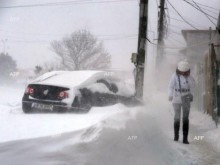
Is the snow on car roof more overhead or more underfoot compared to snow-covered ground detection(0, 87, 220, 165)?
more overhead

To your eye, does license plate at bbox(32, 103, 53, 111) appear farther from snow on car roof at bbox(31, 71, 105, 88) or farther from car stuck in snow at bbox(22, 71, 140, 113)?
snow on car roof at bbox(31, 71, 105, 88)

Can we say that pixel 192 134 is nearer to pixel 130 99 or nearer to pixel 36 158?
pixel 130 99

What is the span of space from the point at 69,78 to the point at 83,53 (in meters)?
45.3

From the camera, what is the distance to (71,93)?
29.6 ft

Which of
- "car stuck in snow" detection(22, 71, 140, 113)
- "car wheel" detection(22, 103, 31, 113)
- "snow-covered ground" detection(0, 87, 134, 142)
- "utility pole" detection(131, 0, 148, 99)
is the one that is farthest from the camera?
"utility pole" detection(131, 0, 148, 99)

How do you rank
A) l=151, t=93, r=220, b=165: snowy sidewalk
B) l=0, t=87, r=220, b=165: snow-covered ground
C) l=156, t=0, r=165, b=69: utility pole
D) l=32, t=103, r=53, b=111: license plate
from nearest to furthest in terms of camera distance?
l=0, t=87, r=220, b=165: snow-covered ground < l=151, t=93, r=220, b=165: snowy sidewalk < l=32, t=103, r=53, b=111: license plate < l=156, t=0, r=165, b=69: utility pole

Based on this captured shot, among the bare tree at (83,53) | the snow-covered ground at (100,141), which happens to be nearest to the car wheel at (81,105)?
the snow-covered ground at (100,141)

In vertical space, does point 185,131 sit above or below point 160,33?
below

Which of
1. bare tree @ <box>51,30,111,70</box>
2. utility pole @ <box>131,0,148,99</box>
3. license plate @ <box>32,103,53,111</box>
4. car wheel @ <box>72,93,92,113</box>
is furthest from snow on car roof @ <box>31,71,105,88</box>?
bare tree @ <box>51,30,111,70</box>

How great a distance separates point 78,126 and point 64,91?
3550mm

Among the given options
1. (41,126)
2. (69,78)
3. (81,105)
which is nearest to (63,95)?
(81,105)

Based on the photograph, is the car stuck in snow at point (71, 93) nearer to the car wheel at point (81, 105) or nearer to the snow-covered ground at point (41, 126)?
the car wheel at point (81, 105)

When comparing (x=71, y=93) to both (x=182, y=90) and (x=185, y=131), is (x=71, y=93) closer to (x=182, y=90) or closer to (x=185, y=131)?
(x=182, y=90)

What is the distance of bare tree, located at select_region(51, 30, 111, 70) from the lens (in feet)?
177
